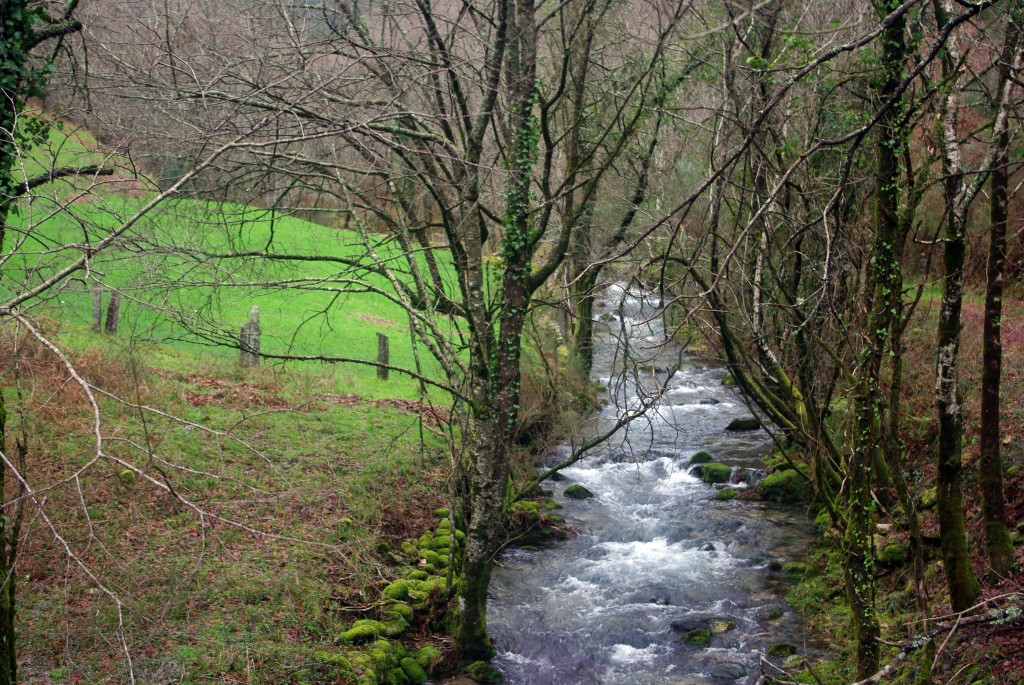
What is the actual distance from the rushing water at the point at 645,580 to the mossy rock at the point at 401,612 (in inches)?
46.5

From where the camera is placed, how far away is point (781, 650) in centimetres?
977

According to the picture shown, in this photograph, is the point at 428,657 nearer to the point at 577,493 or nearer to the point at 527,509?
the point at 527,509

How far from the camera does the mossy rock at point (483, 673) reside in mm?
9362

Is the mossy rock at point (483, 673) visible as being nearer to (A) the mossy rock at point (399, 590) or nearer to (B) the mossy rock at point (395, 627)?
(B) the mossy rock at point (395, 627)

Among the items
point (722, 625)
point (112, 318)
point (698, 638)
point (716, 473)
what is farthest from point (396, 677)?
point (112, 318)

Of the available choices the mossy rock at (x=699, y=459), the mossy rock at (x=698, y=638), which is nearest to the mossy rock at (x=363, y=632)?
the mossy rock at (x=698, y=638)

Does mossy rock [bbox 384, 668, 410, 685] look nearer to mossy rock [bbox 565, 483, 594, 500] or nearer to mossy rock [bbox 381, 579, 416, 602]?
mossy rock [bbox 381, 579, 416, 602]

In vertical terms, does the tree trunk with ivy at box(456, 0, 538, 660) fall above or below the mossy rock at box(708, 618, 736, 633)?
above

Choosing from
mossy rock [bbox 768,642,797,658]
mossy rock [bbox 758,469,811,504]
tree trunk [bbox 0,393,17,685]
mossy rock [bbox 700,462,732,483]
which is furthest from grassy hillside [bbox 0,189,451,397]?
mossy rock [bbox 758,469,811,504]

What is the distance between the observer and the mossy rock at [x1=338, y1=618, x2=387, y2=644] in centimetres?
926

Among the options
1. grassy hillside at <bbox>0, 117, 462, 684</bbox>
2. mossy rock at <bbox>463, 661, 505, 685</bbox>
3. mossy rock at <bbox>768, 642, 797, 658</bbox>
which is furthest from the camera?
mossy rock at <bbox>768, 642, 797, 658</bbox>

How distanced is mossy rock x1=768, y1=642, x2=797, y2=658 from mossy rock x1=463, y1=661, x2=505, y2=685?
3.21 meters

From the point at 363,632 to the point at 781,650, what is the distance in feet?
16.1

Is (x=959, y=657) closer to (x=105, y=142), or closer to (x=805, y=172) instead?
(x=805, y=172)
